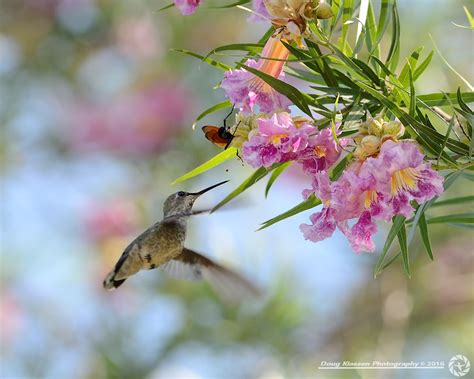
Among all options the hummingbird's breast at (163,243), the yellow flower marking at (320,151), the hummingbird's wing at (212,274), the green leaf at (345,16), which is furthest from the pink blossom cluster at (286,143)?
the hummingbird's breast at (163,243)

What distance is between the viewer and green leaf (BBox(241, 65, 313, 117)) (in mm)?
746

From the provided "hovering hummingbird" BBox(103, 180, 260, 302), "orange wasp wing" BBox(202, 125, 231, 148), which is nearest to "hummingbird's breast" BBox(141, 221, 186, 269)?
"hovering hummingbird" BBox(103, 180, 260, 302)

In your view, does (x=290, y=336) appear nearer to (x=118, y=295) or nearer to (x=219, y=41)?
(x=118, y=295)

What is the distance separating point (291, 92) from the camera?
2.49 feet

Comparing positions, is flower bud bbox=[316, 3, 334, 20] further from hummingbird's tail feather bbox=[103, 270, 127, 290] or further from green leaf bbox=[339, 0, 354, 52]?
hummingbird's tail feather bbox=[103, 270, 127, 290]

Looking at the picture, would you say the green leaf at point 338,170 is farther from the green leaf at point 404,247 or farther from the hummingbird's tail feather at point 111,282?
the hummingbird's tail feather at point 111,282

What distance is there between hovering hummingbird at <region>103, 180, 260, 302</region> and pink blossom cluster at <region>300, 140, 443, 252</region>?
1.73 ft

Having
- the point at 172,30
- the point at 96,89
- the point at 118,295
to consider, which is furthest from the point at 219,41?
the point at 118,295

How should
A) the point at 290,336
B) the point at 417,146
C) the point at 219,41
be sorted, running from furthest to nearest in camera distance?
the point at 219,41, the point at 290,336, the point at 417,146

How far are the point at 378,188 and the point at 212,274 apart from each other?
60 centimetres

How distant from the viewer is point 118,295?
8.96 feet

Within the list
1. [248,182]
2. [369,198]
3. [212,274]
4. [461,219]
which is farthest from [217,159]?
[212,274]

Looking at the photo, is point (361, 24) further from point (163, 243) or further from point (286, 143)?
point (163, 243)

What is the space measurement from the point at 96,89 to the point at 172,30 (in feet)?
1.23
